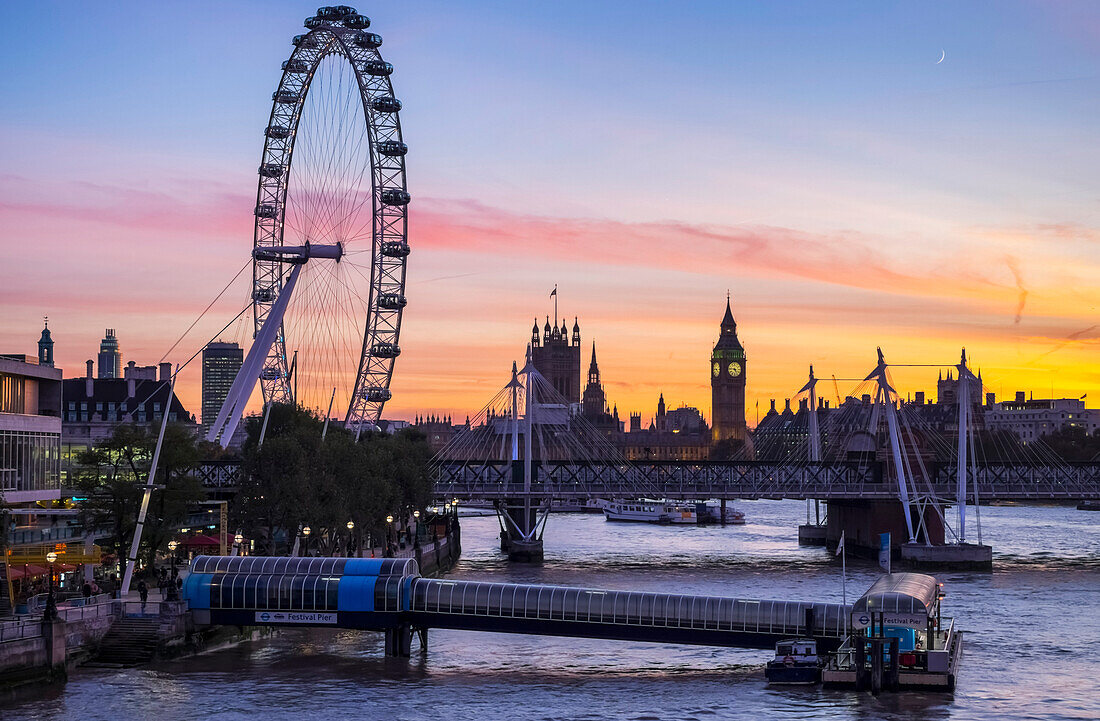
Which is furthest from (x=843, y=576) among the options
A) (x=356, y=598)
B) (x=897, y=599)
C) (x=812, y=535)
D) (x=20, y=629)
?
(x=812, y=535)

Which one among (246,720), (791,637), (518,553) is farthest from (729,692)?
(518,553)

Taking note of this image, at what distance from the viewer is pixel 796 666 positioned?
55.8 metres

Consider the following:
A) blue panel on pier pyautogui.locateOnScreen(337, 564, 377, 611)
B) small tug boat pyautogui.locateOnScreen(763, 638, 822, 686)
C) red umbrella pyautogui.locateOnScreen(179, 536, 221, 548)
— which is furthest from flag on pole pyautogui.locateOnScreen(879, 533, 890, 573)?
blue panel on pier pyautogui.locateOnScreen(337, 564, 377, 611)

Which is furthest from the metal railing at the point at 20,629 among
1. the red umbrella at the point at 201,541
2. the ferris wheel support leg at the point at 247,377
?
the ferris wheel support leg at the point at 247,377

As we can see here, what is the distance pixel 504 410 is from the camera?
5192 inches

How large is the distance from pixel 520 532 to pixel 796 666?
65.9 meters

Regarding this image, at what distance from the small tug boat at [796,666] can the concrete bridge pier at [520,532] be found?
58.8m

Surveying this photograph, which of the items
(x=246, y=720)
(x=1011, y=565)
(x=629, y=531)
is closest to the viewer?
(x=246, y=720)

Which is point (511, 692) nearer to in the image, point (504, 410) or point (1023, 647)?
point (1023, 647)

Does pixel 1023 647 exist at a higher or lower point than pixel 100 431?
lower

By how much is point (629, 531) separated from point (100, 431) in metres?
62.7

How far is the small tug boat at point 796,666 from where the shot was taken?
5566 centimetres

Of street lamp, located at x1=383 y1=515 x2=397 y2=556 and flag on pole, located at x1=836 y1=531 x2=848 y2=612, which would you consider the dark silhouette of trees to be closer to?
street lamp, located at x1=383 y1=515 x2=397 y2=556

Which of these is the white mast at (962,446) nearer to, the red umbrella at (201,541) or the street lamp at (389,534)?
the street lamp at (389,534)
